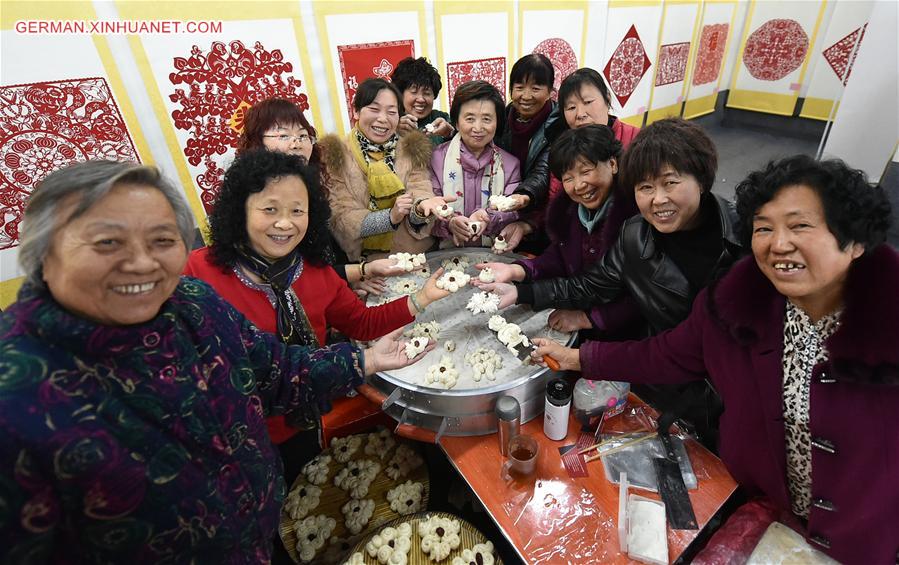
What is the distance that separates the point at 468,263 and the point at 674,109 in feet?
24.8

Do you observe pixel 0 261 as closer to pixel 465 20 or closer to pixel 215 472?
pixel 215 472

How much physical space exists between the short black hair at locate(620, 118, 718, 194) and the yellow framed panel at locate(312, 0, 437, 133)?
10.3 ft

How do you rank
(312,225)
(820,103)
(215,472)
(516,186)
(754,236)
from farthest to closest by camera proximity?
(820,103) → (516,186) → (312,225) → (754,236) → (215,472)

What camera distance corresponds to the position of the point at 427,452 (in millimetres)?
2730

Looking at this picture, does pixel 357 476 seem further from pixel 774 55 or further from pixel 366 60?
pixel 774 55

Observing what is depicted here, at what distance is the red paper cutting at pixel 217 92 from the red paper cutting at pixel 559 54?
3417 millimetres

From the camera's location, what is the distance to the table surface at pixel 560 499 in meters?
1.48

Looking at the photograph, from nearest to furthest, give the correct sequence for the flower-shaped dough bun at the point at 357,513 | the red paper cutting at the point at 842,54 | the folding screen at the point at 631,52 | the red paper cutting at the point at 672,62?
the flower-shaped dough bun at the point at 357,513 < the folding screen at the point at 631,52 < the red paper cutting at the point at 842,54 < the red paper cutting at the point at 672,62

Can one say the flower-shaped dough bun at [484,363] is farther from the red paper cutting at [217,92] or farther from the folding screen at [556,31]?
the folding screen at [556,31]

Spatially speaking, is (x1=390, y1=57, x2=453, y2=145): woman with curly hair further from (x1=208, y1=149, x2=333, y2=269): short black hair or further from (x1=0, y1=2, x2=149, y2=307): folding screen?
(x1=0, y1=2, x2=149, y2=307): folding screen

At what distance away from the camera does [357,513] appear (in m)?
2.09

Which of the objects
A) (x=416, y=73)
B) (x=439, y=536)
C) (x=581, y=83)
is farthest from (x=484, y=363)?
(x=416, y=73)

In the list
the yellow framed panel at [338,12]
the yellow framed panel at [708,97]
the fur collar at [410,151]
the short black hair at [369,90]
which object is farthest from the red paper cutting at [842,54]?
the short black hair at [369,90]

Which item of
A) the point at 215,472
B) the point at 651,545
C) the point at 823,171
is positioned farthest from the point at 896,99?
the point at 215,472
